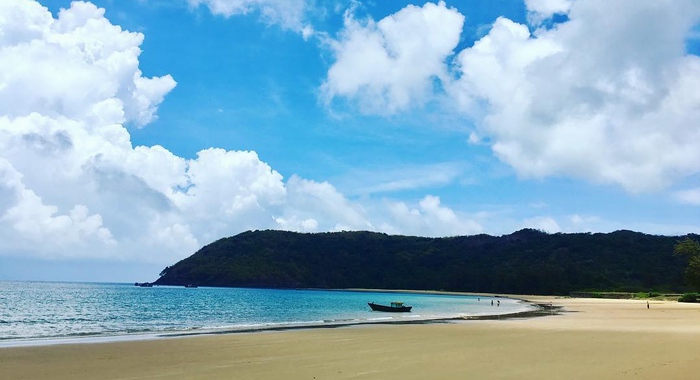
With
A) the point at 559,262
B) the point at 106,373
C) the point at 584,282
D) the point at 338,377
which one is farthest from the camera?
the point at 559,262

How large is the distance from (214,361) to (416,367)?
21.7 ft

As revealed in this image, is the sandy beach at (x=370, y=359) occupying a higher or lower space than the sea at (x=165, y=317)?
higher

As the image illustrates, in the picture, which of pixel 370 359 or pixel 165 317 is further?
pixel 165 317

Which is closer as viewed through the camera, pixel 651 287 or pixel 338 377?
pixel 338 377

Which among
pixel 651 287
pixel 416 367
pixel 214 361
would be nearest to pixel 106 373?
pixel 214 361

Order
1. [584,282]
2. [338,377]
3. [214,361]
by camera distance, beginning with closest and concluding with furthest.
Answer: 1. [338,377]
2. [214,361]
3. [584,282]

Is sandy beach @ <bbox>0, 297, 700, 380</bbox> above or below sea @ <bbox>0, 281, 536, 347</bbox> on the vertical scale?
above

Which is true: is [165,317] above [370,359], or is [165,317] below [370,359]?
below

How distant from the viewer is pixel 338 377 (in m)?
12.9

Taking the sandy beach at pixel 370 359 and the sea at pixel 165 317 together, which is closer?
the sandy beach at pixel 370 359

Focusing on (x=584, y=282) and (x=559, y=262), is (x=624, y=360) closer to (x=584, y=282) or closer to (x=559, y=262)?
(x=584, y=282)

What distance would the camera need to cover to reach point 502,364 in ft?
48.4

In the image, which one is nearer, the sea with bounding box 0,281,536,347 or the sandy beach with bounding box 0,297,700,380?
the sandy beach with bounding box 0,297,700,380

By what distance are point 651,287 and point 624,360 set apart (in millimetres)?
140076
